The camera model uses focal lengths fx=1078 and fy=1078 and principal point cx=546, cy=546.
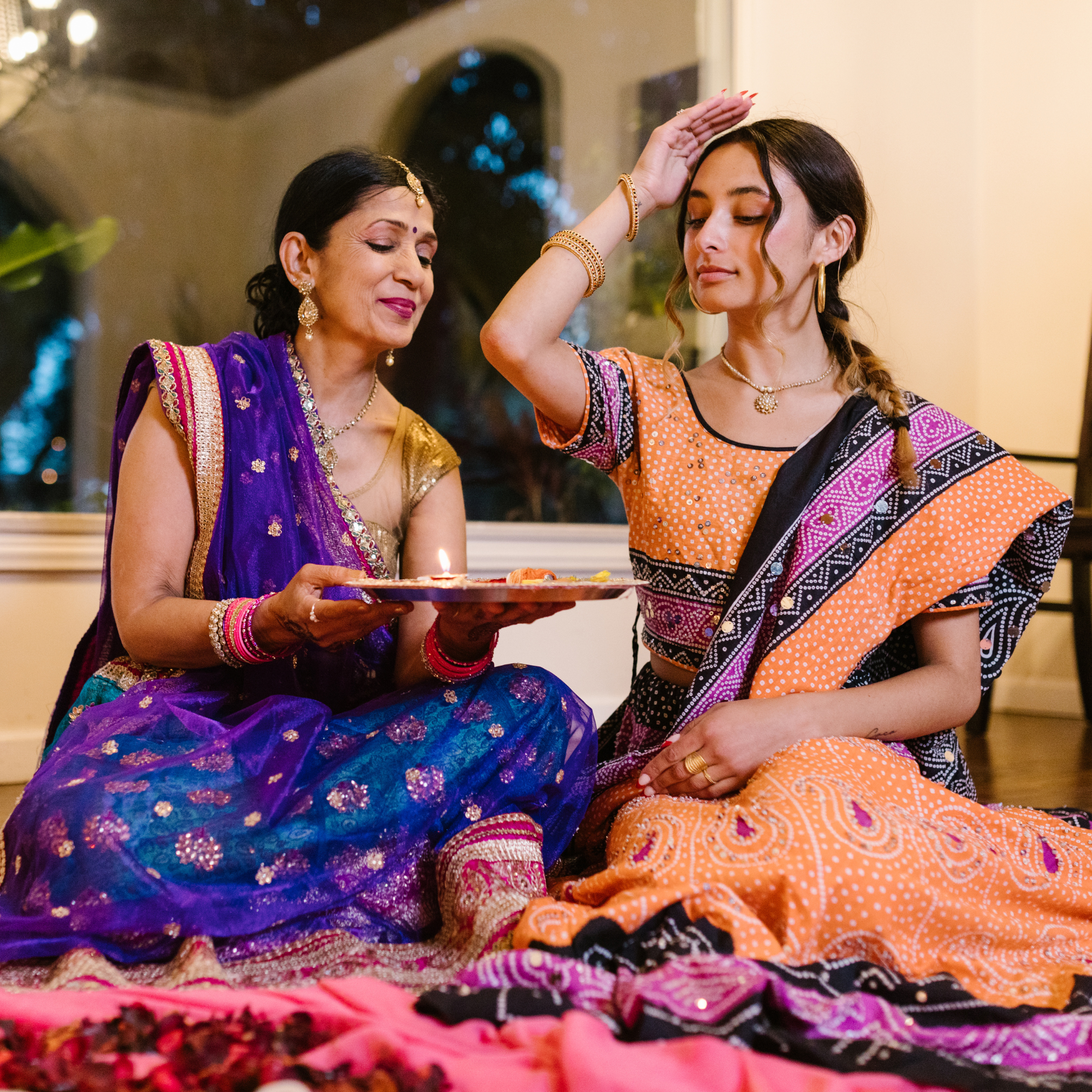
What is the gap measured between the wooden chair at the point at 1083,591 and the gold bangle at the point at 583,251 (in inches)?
97.4

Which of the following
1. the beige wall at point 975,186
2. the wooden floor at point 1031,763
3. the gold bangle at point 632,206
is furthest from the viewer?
the beige wall at point 975,186

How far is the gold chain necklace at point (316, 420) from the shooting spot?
1.72 m

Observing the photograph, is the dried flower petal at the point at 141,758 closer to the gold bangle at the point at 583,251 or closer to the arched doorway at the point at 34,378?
the gold bangle at the point at 583,251

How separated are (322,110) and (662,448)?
2.10 m

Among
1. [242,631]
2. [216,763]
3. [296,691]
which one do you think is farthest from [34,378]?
Result: [216,763]

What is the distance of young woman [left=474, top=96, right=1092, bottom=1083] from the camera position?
1.23m

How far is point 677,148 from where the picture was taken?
1.78m

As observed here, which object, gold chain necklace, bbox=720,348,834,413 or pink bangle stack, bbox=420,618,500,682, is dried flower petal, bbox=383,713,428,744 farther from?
gold chain necklace, bbox=720,348,834,413

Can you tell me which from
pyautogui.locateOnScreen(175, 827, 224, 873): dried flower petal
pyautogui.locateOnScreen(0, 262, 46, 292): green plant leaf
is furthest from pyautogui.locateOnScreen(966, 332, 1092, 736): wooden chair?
pyautogui.locateOnScreen(0, 262, 46, 292): green plant leaf

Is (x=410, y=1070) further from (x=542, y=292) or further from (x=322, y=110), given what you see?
(x=322, y=110)

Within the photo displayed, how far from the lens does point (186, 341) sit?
3033mm

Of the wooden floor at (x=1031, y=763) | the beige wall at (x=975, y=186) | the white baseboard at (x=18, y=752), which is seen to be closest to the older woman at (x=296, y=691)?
the wooden floor at (x=1031, y=763)

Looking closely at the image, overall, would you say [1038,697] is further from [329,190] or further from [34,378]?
[34,378]

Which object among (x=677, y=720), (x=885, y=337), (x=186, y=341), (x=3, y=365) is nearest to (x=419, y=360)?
(x=186, y=341)
